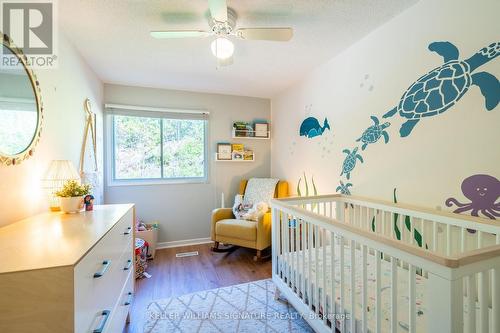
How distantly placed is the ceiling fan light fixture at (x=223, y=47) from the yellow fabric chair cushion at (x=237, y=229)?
6.04ft

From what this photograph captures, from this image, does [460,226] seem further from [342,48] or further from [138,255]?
[138,255]

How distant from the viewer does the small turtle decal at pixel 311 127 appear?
2.48m

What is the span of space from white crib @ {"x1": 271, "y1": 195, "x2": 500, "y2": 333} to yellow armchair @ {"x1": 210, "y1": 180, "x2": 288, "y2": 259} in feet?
2.26

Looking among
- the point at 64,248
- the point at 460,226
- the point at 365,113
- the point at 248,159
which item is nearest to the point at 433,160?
the point at 460,226

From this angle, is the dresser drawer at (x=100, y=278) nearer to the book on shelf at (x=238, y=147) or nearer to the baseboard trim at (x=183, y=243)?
the baseboard trim at (x=183, y=243)

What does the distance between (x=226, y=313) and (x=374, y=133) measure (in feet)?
6.20

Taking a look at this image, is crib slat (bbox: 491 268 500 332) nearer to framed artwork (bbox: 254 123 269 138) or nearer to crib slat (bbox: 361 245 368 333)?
crib slat (bbox: 361 245 368 333)

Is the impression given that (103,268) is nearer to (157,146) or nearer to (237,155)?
(157,146)

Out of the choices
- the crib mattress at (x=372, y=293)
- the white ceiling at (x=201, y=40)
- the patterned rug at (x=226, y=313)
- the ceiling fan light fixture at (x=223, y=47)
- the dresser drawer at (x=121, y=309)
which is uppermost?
the white ceiling at (x=201, y=40)

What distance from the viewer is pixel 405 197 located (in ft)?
5.27

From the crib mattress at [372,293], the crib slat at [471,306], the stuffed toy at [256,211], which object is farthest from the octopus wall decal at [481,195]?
the stuffed toy at [256,211]

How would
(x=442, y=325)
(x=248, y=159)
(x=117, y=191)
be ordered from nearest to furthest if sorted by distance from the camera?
(x=442, y=325)
(x=117, y=191)
(x=248, y=159)

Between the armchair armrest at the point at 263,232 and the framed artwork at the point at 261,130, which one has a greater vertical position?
the framed artwork at the point at 261,130

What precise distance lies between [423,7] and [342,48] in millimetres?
678
